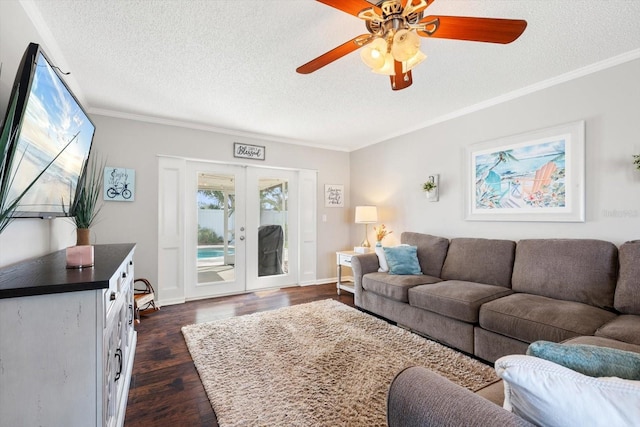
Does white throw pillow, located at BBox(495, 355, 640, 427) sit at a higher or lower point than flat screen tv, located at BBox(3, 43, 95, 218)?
lower

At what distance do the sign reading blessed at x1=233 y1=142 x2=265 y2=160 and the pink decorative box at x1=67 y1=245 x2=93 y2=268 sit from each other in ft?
9.71

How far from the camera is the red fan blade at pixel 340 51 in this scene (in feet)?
5.16

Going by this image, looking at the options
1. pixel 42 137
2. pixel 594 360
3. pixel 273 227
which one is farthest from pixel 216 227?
pixel 594 360

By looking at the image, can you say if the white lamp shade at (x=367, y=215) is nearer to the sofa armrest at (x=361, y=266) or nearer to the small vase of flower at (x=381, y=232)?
the small vase of flower at (x=381, y=232)

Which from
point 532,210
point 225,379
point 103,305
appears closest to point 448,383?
point 103,305

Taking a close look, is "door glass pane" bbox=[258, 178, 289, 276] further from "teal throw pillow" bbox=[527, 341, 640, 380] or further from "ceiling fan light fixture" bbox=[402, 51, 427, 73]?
"teal throw pillow" bbox=[527, 341, 640, 380]

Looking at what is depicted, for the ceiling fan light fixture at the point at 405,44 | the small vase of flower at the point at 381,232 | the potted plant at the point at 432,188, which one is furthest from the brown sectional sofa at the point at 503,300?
the ceiling fan light fixture at the point at 405,44

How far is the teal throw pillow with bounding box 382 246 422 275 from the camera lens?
3.29 m

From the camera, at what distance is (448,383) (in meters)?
0.85

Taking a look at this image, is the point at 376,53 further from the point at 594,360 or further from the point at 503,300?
the point at 503,300

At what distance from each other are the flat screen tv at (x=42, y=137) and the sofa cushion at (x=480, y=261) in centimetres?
335

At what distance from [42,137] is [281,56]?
1617 mm

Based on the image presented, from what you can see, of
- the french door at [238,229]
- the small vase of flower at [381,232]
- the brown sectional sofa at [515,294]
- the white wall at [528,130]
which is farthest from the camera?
the small vase of flower at [381,232]

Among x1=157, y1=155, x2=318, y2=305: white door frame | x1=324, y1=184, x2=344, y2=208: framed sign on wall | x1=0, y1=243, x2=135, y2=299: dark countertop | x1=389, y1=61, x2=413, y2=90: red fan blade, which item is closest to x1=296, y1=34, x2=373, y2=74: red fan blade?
x1=389, y1=61, x2=413, y2=90: red fan blade
